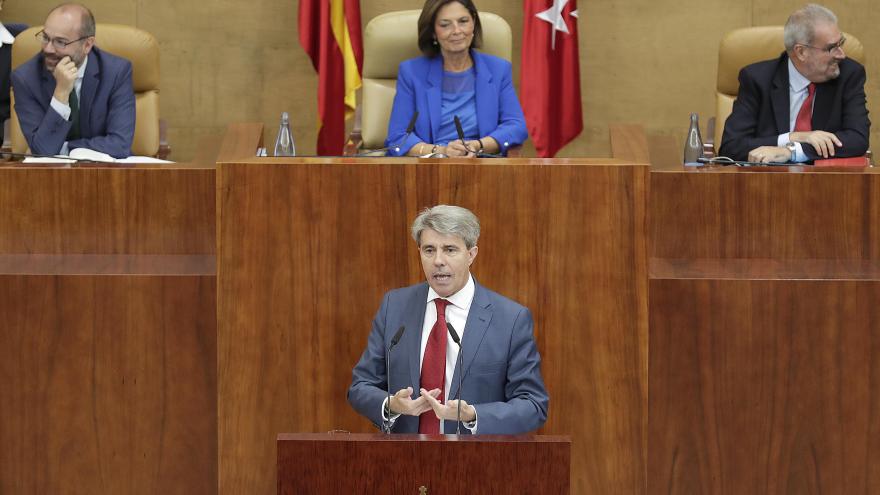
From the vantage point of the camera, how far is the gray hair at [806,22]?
4.71m

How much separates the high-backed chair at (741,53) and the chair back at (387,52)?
34.8 inches

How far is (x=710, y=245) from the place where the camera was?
3.89 meters

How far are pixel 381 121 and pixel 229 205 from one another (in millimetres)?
2079

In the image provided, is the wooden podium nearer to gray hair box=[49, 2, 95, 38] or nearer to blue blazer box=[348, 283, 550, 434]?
blue blazer box=[348, 283, 550, 434]

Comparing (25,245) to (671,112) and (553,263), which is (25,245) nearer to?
(553,263)

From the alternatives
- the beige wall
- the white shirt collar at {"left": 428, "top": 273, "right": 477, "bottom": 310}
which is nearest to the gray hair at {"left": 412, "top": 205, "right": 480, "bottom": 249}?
the white shirt collar at {"left": 428, "top": 273, "right": 477, "bottom": 310}

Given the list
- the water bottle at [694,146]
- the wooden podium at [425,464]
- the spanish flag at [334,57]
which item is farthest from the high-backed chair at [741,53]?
the wooden podium at [425,464]

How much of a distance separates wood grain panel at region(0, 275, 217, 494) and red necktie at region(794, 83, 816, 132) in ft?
7.63

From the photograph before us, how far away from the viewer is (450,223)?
3.32 m

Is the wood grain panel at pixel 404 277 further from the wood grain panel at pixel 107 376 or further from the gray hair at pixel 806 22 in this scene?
the gray hair at pixel 806 22

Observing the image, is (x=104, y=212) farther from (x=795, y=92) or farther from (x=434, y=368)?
(x=795, y=92)

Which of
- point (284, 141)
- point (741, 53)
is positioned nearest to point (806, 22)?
point (741, 53)

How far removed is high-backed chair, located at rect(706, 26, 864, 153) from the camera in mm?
5438

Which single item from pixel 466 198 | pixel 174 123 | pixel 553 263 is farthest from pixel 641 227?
pixel 174 123
